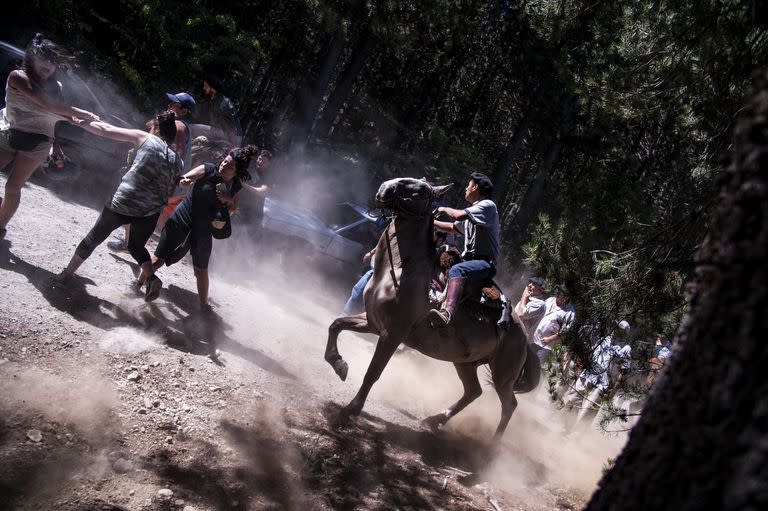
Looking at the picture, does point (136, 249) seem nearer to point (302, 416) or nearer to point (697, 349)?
point (302, 416)

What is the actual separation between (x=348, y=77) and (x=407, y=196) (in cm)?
1493

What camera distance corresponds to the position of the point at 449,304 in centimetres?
592

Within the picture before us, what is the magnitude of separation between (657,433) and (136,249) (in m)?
5.70

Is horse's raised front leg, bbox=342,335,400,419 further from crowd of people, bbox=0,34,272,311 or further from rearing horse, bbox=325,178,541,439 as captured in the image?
crowd of people, bbox=0,34,272,311

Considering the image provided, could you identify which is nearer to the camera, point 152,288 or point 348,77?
point 152,288

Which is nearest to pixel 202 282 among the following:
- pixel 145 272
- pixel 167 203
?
pixel 145 272

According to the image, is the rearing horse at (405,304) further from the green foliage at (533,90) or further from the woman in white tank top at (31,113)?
the woman in white tank top at (31,113)

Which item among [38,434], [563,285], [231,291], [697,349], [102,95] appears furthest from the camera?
[102,95]

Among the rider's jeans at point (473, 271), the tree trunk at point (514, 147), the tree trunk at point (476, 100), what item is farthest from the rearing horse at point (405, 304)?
Answer: the tree trunk at point (476, 100)

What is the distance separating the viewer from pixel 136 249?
6.05 meters

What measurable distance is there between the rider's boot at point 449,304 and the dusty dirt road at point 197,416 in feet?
4.66

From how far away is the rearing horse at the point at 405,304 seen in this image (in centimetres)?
566

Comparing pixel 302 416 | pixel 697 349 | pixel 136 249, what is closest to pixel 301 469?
pixel 302 416

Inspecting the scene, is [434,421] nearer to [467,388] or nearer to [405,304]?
[467,388]
